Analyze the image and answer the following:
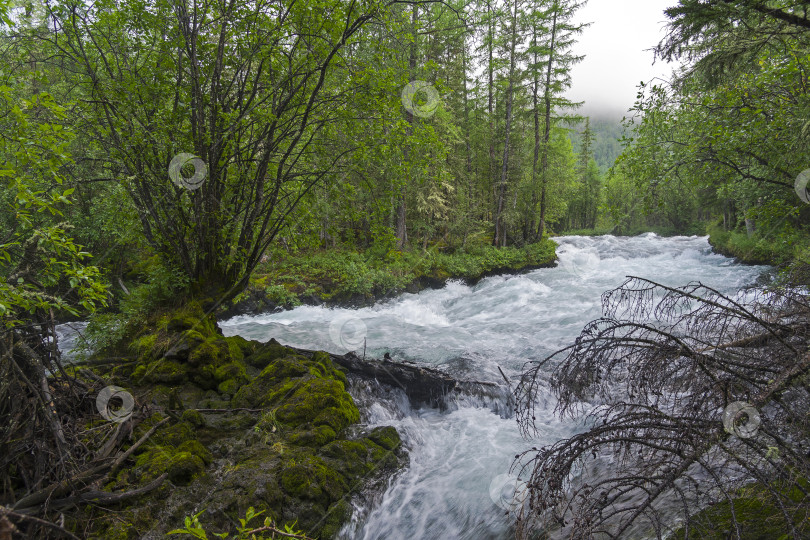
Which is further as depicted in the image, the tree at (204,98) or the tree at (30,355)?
the tree at (204,98)

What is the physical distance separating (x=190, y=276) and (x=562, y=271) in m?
17.7

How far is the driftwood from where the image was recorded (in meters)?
6.53

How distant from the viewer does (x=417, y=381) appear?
6684mm

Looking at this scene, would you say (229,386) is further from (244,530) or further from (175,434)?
(244,530)

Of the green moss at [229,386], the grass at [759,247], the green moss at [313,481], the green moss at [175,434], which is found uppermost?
the grass at [759,247]

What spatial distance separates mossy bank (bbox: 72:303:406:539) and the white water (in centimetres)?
50

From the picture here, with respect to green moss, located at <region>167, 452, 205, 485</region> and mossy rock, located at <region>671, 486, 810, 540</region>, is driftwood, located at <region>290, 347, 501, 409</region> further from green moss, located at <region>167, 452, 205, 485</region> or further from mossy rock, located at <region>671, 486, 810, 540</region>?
mossy rock, located at <region>671, 486, 810, 540</region>

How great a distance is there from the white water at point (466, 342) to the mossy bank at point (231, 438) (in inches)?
19.7

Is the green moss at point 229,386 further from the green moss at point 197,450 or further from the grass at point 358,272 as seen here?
the grass at point 358,272

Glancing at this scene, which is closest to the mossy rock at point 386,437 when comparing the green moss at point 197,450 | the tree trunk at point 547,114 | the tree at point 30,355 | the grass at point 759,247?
the green moss at point 197,450

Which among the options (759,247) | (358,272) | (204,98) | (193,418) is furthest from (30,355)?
(759,247)

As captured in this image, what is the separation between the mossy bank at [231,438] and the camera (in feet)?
10.7

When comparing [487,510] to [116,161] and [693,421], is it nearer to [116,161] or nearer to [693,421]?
[693,421]

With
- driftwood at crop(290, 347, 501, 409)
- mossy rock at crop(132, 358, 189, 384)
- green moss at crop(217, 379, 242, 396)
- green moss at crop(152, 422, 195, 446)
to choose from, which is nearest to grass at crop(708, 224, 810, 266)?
driftwood at crop(290, 347, 501, 409)
